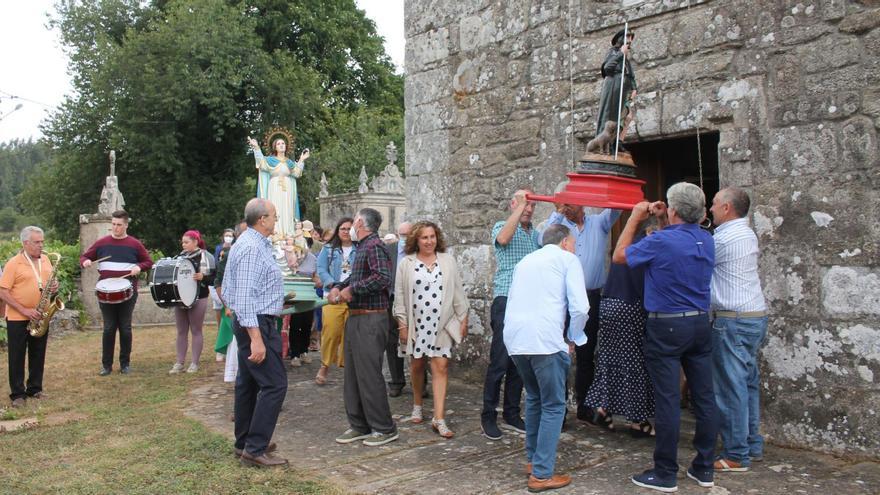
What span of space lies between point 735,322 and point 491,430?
187cm

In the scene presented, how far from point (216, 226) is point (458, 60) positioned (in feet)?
57.2

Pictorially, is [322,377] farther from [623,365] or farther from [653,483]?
[653,483]

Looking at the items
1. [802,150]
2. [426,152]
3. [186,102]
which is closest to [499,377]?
[802,150]

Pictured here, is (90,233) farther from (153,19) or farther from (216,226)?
(153,19)

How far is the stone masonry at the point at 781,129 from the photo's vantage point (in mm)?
4609

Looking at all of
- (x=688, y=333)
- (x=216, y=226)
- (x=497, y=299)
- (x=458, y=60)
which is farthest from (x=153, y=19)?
(x=688, y=333)

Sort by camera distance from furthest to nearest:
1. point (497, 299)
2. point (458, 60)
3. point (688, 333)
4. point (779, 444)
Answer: point (458, 60), point (497, 299), point (779, 444), point (688, 333)

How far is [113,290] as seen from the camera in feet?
27.7

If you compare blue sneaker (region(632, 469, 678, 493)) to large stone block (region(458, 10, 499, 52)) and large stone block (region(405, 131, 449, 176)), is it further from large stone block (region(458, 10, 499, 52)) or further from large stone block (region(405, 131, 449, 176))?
large stone block (region(458, 10, 499, 52))

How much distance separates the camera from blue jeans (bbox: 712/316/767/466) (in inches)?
176

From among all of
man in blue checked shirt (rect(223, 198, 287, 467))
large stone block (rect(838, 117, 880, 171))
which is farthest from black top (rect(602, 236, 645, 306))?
man in blue checked shirt (rect(223, 198, 287, 467))

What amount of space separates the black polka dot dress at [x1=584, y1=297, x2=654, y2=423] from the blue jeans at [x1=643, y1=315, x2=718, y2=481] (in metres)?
0.76

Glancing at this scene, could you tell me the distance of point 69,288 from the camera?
1328 centimetres

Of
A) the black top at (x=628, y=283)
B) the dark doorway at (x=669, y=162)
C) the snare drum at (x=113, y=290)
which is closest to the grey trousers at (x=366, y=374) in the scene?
the black top at (x=628, y=283)
